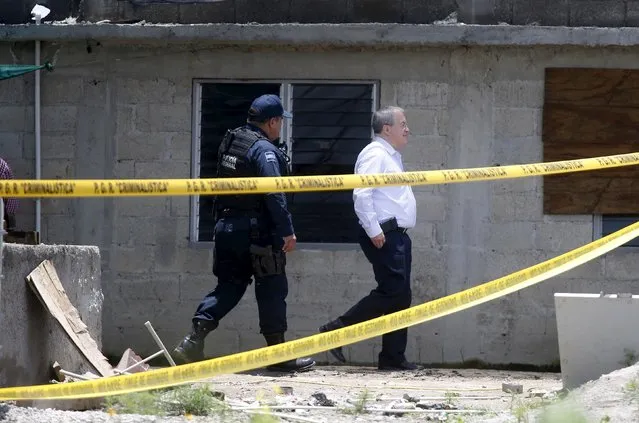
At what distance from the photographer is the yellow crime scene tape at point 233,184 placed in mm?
5879

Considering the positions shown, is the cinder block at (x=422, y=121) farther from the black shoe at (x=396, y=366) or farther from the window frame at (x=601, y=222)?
the black shoe at (x=396, y=366)

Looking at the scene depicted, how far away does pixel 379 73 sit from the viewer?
34.5 ft

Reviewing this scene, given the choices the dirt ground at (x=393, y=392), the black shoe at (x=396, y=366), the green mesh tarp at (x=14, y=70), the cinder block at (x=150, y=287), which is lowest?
the dirt ground at (x=393, y=392)

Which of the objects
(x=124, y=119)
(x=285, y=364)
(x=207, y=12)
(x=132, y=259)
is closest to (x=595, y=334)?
(x=285, y=364)

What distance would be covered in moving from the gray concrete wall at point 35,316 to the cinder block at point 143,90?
350 cm

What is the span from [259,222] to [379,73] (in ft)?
7.04

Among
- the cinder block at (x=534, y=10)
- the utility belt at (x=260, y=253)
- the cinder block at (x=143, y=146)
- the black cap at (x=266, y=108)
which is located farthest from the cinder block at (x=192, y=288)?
the cinder block at (x=534, y=10)

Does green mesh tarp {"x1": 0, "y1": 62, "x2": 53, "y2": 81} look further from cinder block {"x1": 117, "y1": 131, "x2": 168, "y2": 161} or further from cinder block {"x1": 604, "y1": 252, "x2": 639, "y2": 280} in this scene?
cinder block {"x1": 604, "y1": 252, "x2": 639, "y2": 280}

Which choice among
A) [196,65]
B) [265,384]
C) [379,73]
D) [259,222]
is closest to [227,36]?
[196,65]

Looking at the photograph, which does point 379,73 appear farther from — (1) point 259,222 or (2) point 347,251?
(1) point 259,222

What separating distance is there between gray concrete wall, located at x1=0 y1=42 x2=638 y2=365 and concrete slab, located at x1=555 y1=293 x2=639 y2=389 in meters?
3.28

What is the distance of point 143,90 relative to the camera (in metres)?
10.6

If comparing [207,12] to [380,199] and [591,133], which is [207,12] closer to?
[380,199]

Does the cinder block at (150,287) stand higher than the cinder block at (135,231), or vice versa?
the cinder block at (135,231)
